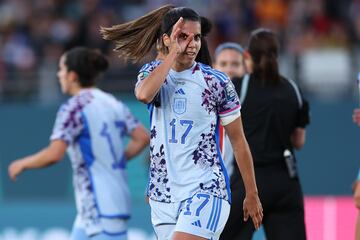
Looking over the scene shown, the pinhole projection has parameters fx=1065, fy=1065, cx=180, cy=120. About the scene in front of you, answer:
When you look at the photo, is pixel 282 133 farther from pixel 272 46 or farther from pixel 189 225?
pixel 189 225

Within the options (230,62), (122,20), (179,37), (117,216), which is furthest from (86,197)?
(122,20)

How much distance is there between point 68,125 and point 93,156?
0.34 metres

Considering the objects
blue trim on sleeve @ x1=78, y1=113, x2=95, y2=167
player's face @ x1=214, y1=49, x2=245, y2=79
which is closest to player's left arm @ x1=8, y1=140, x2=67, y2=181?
blue trim on sleeve @ x1=78, y1=113, x2=95, y2=167

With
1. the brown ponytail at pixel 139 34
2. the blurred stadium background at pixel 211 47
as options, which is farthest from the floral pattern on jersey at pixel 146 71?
the blurred stadium background at pixel 211 47

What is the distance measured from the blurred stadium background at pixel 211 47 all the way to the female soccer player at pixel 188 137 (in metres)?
9.14

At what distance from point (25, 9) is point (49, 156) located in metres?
10.6

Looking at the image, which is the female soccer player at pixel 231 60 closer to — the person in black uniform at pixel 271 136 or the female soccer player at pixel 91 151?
the person in black uniform at pixel 271 136

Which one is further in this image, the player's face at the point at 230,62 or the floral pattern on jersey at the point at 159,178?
the player's face at the point at 230,62

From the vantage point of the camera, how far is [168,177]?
254 inches

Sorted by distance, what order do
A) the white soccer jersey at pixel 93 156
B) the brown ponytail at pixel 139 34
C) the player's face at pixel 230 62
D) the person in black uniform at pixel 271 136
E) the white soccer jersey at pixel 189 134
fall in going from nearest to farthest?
the white soccer jersey at pixel 189 134
the brown ponytail at pixel 139 34
the person in black uniform at pixel 271 136
the white soccer jersey at pixel 93 156
the player's face at pixel 230 62

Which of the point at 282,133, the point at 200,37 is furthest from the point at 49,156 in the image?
the point at 200,37

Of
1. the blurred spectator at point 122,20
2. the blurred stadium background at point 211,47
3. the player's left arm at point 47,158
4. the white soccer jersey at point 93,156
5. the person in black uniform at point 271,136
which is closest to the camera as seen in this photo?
Answer: the person in black uniform at point 271,136

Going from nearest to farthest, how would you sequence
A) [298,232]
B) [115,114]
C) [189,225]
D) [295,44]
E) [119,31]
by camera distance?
[189,225]
[119,31]
[298,232]
[115,114]
[295,44]

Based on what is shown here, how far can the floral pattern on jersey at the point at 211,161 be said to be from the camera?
6.41m
